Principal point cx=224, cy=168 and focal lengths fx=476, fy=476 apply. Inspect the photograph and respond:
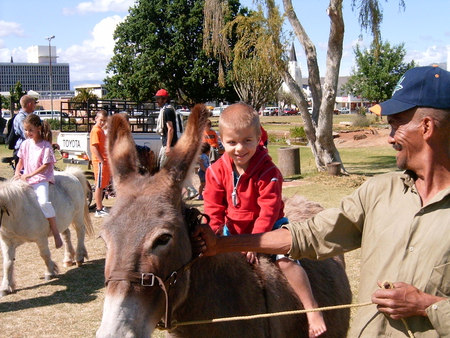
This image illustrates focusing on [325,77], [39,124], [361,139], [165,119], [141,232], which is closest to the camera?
[141,232]

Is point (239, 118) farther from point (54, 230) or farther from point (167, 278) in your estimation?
point (54, 230)

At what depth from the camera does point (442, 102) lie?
213cm

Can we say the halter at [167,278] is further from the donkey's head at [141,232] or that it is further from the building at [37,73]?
the building at [37,73]

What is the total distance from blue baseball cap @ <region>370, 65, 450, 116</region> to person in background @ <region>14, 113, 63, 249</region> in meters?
5.84

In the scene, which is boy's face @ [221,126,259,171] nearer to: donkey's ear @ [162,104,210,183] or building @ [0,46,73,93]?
donkey's ear @ [162,104,210,183]

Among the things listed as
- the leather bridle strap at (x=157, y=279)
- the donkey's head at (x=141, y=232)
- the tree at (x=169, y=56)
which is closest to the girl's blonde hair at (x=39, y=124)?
the donkey's head at (x=141, y=232)

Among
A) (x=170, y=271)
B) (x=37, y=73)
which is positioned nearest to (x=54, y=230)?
(x=170, y=271)

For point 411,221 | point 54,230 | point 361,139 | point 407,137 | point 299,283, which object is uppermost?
point 407,137

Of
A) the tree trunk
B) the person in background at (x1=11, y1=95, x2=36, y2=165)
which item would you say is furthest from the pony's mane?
the tree trunk

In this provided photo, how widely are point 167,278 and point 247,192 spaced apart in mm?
1021

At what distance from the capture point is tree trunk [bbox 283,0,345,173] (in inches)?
571

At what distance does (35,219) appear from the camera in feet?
22.7

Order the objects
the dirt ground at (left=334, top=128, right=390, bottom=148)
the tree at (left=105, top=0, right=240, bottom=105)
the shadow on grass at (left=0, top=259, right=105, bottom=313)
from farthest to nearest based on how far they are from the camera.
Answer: the tree at (left=105, top=0, right=240, bottom=105) → the dirt ground at (left=334, top=128, right=390, bottom=148) → the shadow on grass at (left=0, top=259, right=105, bottom=313)

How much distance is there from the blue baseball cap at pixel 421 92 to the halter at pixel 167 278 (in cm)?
115
